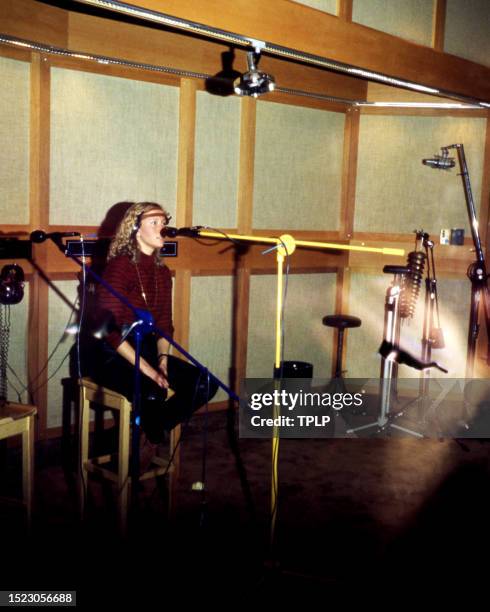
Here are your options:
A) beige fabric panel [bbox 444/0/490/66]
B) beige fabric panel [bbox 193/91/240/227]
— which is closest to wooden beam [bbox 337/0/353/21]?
beige fabric panel [bbox 193/91/240/227]

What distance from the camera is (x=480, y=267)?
5809 mm

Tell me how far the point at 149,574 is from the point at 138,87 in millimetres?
3289

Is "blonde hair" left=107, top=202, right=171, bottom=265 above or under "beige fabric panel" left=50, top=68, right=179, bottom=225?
under

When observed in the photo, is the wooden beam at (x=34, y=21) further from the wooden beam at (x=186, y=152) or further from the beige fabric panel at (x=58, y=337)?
the beige fabric panel at (x=58, y=337)

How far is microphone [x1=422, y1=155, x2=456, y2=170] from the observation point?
19.7 ft

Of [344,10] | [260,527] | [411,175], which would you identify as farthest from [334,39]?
[260,527]

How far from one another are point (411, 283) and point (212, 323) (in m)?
1.65

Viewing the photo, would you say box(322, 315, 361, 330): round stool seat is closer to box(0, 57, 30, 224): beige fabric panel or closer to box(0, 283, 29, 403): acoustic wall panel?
box(0, 283, 29, 403): acoustic wall panel

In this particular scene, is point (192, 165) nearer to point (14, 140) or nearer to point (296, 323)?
point (14, 140)

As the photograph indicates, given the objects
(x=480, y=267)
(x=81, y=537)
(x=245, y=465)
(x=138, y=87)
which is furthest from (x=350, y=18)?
(x=81, y=537)

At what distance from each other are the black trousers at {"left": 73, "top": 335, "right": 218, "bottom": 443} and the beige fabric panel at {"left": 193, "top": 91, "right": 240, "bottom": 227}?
1667 millimetres

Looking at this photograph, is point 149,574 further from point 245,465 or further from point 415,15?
point 415,15

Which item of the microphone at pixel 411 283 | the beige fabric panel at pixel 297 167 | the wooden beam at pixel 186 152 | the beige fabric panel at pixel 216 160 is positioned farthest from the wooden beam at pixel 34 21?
the microphone at pixel 411 283

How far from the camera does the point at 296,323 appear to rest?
6.25 meters
